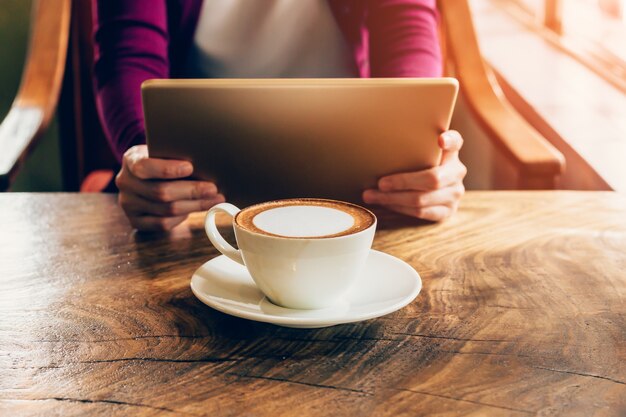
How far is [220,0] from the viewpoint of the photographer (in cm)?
134

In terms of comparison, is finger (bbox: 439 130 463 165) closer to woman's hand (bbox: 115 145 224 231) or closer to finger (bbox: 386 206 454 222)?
finger (bbox: 386 206 454 222)

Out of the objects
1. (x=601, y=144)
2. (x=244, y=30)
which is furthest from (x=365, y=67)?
(x=601, y=144)

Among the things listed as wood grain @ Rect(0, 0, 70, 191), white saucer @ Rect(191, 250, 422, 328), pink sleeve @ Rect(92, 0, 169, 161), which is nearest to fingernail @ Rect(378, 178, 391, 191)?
white saucer @ Rect(191, 250, 422, 328)

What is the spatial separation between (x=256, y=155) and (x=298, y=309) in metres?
0.23

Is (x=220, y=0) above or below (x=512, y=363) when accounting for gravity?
above

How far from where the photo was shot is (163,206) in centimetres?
77

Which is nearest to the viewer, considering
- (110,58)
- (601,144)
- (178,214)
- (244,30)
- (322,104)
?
(322,104)

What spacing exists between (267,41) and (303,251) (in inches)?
36.4

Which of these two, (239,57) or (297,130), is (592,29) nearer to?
(239,57)

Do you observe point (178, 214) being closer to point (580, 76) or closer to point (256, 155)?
point (256, 155)

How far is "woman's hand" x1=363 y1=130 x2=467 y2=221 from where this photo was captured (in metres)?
0.74

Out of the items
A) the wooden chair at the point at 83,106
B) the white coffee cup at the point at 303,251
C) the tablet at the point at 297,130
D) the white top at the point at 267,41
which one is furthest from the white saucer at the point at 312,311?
the white top at the point at 267,41

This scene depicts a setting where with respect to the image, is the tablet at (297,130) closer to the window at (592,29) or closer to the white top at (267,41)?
the white top at (267,41)

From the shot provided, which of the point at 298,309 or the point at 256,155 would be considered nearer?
the point at 298,309
